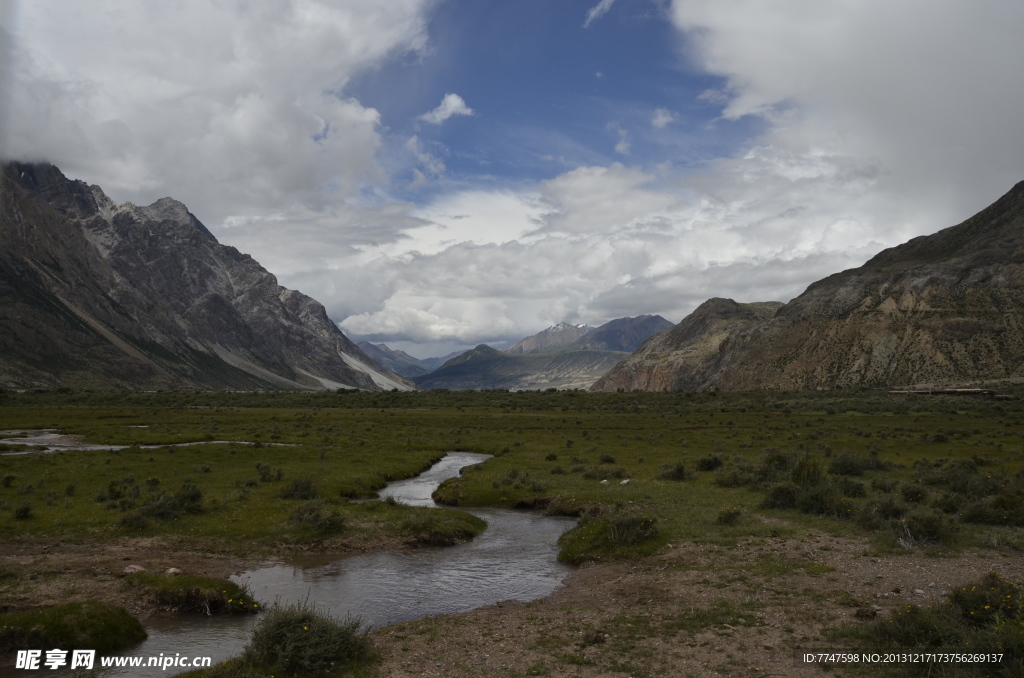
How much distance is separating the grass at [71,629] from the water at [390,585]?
629 mm

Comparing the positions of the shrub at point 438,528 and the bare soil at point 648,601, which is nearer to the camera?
the bare soil at point 648,601

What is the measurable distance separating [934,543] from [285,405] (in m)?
137

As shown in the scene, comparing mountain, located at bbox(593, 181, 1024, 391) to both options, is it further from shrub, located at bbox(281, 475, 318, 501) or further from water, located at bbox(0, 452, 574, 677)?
shrub, located at bbox(281, 475, 318, 501)

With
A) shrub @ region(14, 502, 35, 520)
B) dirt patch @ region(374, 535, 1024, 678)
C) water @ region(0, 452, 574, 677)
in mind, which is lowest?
water @ region(0, 452, 574, 677)

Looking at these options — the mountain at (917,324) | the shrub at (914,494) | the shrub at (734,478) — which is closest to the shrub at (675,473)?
the shrub at (734,478)

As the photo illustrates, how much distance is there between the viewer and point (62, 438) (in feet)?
213

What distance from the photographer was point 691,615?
56.0ft

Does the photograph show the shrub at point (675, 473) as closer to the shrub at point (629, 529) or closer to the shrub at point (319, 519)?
the shrub at point (629, 529)

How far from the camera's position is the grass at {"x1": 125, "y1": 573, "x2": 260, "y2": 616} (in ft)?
63.0

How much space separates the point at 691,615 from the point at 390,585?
36.1 feet

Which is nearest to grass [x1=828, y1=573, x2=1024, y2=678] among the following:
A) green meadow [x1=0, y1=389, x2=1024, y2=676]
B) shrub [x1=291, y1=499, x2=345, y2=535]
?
green meadow [x1=0, y1=389, x2=1024, y2=676]

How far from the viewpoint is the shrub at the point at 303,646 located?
13.7 meters

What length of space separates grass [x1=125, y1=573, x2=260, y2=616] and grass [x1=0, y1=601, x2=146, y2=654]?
235cm

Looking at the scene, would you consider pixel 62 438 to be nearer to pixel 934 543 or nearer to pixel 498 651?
pixel 498 651
